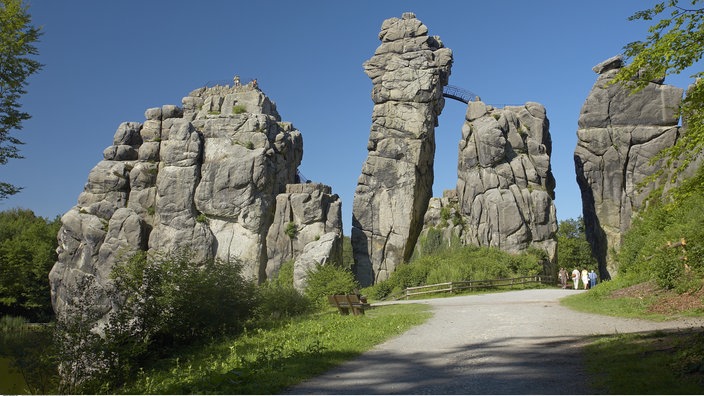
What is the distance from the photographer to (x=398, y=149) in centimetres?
5294

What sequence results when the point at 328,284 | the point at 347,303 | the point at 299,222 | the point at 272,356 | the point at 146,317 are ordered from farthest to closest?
the point at 299,222
the point at 328,284
the point at 347,303
the point at 146,317
the point at 272,356

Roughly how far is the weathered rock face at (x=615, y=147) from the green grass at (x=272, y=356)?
1407 inches

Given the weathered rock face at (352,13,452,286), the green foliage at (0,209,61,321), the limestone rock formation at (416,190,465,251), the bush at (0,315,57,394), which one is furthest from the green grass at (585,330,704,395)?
the green foliage at (0,209,61,321)

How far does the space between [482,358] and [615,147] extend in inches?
1756

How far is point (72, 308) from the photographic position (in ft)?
48.6

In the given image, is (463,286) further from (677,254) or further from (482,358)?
(482,358)

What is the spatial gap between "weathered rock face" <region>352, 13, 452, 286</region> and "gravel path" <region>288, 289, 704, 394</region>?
109ft

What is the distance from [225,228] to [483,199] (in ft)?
73.7

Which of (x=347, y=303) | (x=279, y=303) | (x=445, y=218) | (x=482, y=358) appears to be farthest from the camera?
(x=445, y=218)

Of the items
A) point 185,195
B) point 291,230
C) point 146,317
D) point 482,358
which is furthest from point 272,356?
point 185,195

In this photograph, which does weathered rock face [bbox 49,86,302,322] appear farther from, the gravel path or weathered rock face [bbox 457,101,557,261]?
the gravel path

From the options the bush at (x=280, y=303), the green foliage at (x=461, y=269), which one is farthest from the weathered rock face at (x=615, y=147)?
the bush at (x=280, y=303)

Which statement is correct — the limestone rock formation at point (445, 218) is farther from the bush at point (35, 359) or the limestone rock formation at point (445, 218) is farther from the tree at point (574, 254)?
the bush at point (35, 359)

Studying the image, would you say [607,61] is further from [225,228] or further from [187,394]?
[187,394]
